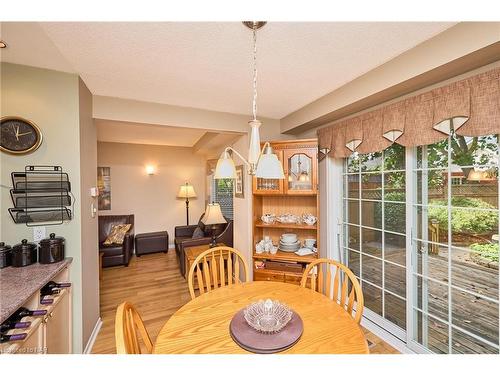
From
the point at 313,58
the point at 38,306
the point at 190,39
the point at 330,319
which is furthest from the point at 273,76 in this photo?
the point at 38,306

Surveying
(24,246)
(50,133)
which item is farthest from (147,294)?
(50,133)

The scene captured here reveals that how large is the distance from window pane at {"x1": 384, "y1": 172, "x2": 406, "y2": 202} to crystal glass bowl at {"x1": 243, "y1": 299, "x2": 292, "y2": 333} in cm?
147

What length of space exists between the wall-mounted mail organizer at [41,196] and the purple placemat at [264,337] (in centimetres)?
159

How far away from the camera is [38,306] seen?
131 centimetres

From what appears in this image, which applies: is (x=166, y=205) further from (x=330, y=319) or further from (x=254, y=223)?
(x=330, y=319)

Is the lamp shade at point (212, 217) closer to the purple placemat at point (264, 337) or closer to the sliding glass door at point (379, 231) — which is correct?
the sliding glass door at point (379, 231)

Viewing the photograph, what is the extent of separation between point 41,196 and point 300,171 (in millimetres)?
2330

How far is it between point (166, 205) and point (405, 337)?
4698 millimetres

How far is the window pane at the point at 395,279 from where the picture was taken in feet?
6.16

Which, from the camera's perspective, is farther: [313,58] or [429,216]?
[429,216]

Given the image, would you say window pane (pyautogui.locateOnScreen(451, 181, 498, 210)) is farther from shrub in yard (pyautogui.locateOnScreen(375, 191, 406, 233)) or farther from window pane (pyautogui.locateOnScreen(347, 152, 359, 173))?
window pane (pyautogui.locateOnScreen(347, 152, 359, 173))

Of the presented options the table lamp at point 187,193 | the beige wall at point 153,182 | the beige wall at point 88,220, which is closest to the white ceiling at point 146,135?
the beige wall at point 153,182

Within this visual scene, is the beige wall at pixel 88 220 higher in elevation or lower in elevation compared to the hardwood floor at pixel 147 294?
higher

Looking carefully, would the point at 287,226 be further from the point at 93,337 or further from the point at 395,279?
the point at 93,337
